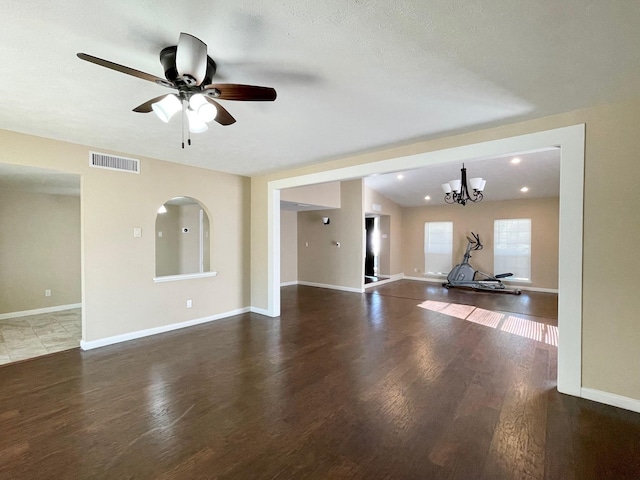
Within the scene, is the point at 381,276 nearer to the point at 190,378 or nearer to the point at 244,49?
the point at 190,378

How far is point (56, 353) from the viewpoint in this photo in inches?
144

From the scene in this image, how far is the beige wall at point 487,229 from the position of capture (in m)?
7.59

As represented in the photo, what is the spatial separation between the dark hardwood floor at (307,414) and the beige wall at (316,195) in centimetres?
342

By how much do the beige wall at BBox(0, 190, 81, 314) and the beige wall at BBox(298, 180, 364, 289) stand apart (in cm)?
549

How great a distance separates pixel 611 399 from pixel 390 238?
7.18 meters

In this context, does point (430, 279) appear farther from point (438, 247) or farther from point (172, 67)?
point (172, 67)

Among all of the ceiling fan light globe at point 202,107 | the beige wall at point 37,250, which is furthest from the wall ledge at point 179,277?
the ceiling fan light globe at point 202,107

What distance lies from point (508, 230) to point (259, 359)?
774cm

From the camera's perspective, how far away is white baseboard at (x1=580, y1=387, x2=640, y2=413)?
2.43m

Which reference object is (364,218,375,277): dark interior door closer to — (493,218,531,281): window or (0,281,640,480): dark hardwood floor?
(493,218,531,281): window

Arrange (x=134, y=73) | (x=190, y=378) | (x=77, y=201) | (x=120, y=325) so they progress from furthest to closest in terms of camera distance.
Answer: (x=77, y=201)
(x=120, y=325)
(x=190, y=378)
(x=134, y=73)

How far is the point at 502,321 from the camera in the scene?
5.05m

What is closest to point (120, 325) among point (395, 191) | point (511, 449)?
point (511, 449)

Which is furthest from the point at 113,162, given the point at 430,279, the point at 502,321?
the point at 430,279
